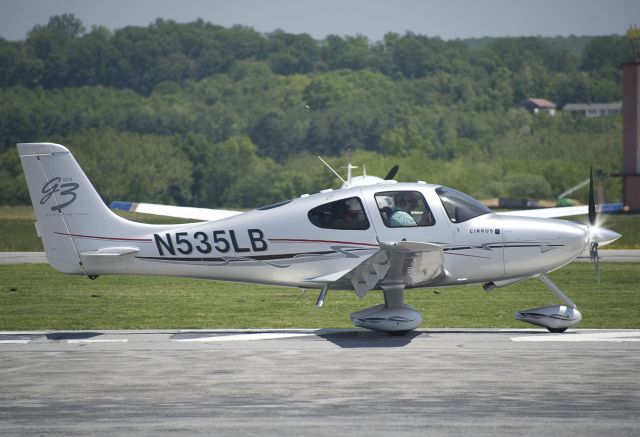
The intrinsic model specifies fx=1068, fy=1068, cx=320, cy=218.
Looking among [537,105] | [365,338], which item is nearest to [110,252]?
[365,338]

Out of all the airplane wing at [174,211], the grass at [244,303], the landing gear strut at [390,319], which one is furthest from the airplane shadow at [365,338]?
the airplane wing at [174,211]

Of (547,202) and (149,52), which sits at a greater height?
(149,52)

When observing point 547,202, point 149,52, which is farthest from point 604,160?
point 149,52

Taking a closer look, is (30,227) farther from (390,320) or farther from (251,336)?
(390,320)

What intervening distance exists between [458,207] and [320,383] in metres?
4.46

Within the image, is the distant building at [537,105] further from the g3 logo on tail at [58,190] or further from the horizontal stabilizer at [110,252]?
the g3 logo on tail at [58,190]

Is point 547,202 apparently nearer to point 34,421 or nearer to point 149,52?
point 34,421

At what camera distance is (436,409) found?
10.3 meters

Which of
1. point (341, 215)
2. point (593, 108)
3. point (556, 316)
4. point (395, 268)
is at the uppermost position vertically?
point (341, 215)

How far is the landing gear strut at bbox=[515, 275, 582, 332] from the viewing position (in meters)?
15.0

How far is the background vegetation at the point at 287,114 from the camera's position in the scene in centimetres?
6694

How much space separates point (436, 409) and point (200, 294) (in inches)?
473

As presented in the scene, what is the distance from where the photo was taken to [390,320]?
14633 mm

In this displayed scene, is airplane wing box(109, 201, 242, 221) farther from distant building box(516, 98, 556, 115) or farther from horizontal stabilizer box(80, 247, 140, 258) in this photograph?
distant building box(516, 98, 556, 115)
